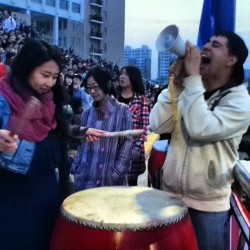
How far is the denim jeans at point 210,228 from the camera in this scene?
180 centimetres

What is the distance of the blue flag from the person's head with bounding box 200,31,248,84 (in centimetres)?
108

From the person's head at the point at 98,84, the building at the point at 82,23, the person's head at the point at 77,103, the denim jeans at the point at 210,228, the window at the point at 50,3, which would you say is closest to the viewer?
the denim jeans at the point at 210,228

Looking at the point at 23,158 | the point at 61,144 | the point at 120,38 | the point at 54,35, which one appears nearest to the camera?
the point at 23,158

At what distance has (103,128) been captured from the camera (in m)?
2.85

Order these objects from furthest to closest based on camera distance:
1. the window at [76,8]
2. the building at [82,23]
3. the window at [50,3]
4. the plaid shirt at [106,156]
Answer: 1. the window at [76,8]
2. the window at [50,3]
3. the building at [82,23]
4. the plaid shirt at [106,156]

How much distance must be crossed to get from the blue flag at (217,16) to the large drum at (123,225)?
1.58 metres

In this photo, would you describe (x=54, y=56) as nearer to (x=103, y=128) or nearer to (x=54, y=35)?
(x=103, y=128)

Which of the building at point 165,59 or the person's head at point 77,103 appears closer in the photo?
the building at point 165,59

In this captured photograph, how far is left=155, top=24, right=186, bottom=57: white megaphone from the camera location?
5.28 ft

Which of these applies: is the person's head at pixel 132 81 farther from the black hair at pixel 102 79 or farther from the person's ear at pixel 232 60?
the person's ear at pixel 232 60

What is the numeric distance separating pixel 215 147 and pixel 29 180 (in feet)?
2.72

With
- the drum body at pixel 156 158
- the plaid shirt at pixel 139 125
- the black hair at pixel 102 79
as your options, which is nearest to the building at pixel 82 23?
the plaid shirt at pixel 139 125

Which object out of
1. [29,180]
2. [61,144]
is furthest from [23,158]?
[61,144]

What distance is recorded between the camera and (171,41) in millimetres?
1631
